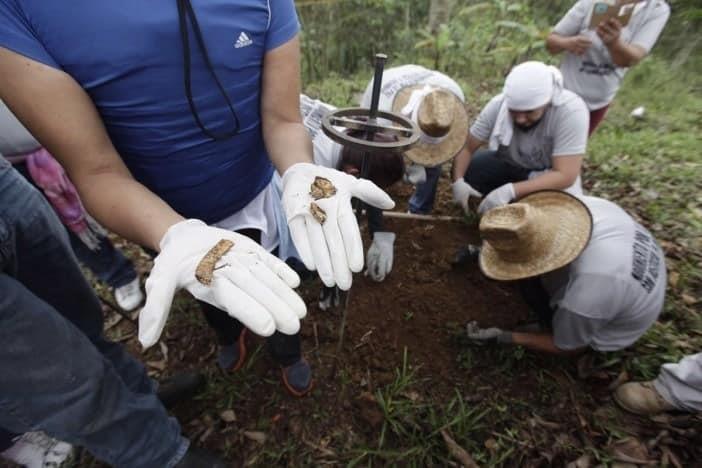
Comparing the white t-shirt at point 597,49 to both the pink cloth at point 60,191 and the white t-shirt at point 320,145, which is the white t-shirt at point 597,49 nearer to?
the white t-shirt at point 320,145

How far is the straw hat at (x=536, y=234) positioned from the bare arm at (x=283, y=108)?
1058 mm

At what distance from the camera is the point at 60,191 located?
7.10ft

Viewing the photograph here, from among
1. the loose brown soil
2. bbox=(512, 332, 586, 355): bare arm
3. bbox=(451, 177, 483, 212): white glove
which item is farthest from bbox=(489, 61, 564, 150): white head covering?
bbox=(512, 332, 586, 355): bare arm

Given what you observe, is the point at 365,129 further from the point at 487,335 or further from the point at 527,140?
the point at 527,140

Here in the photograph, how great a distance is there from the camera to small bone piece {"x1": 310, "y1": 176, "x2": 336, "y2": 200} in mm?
1264

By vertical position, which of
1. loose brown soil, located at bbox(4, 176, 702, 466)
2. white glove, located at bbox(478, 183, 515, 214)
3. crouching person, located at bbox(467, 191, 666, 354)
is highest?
crouching person, located at bbox(467, 191, 666, 354)

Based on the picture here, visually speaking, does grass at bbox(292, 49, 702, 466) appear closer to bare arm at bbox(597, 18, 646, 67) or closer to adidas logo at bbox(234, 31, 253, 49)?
bare arm at bbox(597, 18, 646, 67)

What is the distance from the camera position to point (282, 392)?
2.16 meters

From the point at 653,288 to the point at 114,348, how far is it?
8.67 feet

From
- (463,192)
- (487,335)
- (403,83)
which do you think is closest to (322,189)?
(487,335)

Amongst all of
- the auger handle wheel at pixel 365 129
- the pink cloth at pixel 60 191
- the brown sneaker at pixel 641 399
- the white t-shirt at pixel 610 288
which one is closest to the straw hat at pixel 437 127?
the auger handle wheel at pixel 365 129

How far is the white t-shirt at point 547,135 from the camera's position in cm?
271

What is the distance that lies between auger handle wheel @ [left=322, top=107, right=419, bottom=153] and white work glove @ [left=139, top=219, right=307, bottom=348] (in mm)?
480

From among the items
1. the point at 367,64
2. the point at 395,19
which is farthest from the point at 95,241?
the point at 395,19
